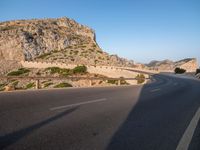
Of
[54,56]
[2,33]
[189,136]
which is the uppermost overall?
[2,33]

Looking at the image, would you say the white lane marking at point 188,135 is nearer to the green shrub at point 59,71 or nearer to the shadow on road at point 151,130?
the shadow on road at point 151,130

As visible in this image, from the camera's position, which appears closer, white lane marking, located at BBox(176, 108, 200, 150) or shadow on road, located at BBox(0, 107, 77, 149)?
shadow on road, located at BBox(0, 107, 77, 149)

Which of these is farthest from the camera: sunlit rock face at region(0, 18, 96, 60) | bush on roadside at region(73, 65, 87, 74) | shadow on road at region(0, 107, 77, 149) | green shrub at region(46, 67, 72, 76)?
Answer: sunlit rock face at region(0, 18, 96, 60)

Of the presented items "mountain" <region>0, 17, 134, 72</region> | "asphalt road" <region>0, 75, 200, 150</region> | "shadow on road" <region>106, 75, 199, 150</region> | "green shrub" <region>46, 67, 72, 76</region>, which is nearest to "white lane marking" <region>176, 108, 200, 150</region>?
"asphalt road" <region>0, 75, 200, 150</region>

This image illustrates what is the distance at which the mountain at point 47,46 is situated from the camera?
116 meters

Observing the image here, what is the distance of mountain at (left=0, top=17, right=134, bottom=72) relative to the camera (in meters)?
116

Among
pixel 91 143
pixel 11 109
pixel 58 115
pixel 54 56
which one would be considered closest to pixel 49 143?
pixel 91 143

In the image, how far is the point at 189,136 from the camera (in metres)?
6.28

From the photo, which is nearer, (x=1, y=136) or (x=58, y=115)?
(x=1, y=136)

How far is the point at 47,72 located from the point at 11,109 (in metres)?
75.9

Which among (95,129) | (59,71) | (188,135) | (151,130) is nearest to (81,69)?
(59,71)

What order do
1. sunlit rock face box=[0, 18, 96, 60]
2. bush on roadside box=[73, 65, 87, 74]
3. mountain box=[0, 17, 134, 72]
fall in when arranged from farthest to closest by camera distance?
1. sunlit rock face box=[0, 18, 96, 60]
2. mountain box=[0, 17, 134, 72]
3. bush on roadside box=[73, 65, 87, 74]

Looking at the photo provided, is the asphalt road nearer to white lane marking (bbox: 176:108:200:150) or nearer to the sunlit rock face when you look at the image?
white lane marking (bbox: 176:108:200:150)

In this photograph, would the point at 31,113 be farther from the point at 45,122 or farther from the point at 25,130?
the point at 25,130
